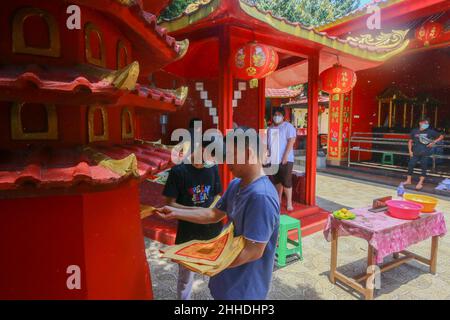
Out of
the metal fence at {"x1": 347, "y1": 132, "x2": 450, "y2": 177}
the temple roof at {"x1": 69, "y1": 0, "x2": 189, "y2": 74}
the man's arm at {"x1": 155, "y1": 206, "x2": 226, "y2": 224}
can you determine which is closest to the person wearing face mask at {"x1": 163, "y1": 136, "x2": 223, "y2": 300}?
the man's arm at {"x1": 155, "y1": 206, "x2": 226, "y2": 224}

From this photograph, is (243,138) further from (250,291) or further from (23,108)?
(23,108)

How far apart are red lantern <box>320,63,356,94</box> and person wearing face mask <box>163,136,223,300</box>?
3.91 metres

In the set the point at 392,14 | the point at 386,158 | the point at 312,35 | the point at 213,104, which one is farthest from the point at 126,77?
the point at 386,158

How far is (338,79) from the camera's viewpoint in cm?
577

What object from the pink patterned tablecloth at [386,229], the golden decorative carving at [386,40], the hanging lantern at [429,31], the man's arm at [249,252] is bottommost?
the pink patterned tablecloth at [386,229]

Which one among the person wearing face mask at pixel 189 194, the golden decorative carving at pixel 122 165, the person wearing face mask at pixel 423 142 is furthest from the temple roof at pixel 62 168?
the person wearing face mask at pixel 423 142

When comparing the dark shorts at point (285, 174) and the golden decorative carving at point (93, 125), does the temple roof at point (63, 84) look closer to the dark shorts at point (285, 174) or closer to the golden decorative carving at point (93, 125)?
the golden decorative carving at point (93, 125)

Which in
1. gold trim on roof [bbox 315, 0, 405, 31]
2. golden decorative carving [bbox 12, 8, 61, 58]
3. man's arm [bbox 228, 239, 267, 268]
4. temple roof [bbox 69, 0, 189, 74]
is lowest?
man's arm [bbox 228, 239, 267, 268]

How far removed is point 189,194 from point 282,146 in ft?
10.3

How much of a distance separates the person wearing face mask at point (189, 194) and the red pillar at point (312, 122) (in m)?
3.64

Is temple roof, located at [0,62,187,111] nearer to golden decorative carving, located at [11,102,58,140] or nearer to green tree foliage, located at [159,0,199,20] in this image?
golden decorative carving, located at [11,102,58,140]

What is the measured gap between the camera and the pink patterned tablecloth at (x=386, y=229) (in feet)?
10.5

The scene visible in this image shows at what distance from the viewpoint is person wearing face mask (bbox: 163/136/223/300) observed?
9.60 feet

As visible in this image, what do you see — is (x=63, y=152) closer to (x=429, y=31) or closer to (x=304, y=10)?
(x=429, y=31)
